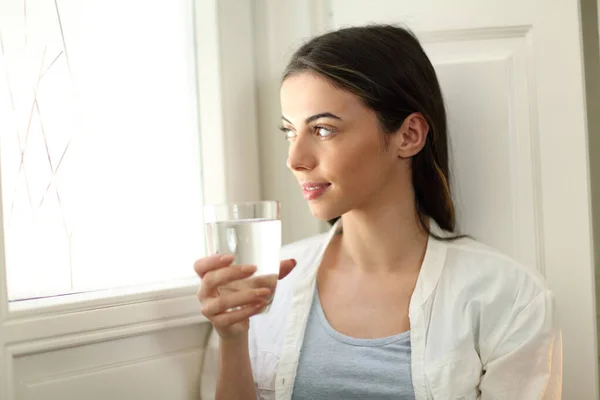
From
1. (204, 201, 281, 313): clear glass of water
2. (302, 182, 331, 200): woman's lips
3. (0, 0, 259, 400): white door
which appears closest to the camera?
(204, 201, 281, 313): clear glass of water

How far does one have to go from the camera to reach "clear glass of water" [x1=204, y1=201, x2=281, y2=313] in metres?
0.98

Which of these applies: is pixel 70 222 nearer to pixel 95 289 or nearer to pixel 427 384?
pixel 95 289

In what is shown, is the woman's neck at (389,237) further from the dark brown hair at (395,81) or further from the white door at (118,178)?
the white door at (118,178)

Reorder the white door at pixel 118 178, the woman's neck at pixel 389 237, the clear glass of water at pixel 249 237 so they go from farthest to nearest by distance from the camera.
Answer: the woman's neck at pixel 389 237 < the white door at pixel 118 178 < the clear glass of water at pixel 249 237

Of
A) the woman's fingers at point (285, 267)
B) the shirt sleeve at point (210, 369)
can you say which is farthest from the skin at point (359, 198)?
the shirt sleeve at point (210, 369)

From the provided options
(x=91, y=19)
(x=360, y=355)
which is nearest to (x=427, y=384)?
(x=360, y=355)

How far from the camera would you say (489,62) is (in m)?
1.42

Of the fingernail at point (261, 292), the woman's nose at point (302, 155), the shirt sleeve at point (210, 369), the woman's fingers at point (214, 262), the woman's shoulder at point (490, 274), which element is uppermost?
the woman's nose at point (302, 155)

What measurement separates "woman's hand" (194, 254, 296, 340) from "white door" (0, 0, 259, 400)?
0.24 metres

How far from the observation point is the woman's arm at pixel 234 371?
1231mm

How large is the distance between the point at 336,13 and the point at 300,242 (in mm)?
521

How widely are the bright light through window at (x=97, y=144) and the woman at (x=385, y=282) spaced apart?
0.91ft

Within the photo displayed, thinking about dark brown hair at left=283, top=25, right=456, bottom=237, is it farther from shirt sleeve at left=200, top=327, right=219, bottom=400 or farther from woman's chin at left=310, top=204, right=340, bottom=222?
shirt sleeve at left=200, top=327, right=219, bottom=400

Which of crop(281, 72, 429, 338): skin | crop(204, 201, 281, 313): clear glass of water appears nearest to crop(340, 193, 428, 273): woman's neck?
crop(281, 72, 429, 338): skin
